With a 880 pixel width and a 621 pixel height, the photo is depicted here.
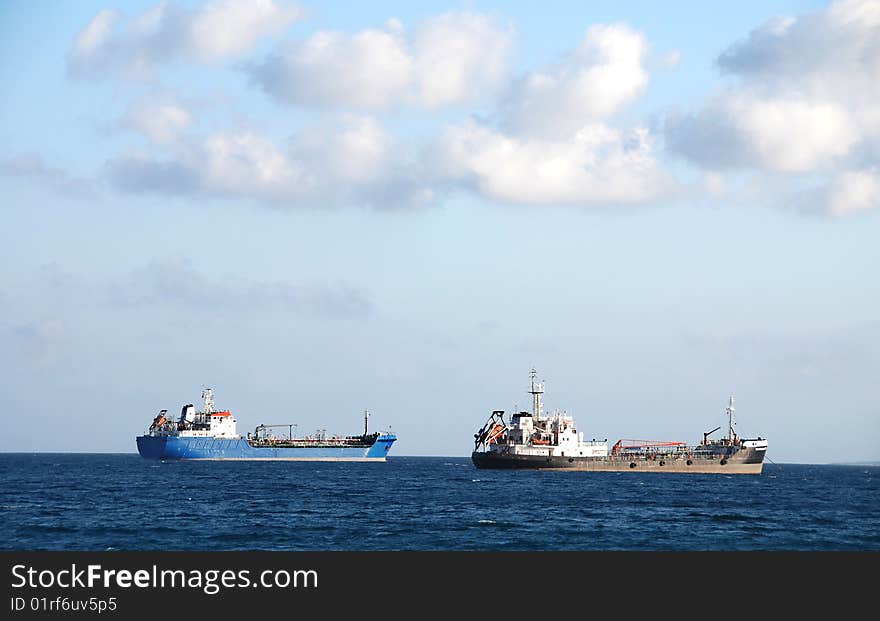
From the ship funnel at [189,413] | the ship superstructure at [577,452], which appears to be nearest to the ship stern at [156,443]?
the ship funnel at [189,413]

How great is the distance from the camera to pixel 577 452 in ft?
521

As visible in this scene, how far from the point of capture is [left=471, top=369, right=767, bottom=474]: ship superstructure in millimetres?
157750

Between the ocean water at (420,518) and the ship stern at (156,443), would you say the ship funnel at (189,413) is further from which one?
the ocean water at (420,518)

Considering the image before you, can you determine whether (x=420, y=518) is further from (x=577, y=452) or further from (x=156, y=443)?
(x=156, y=443)

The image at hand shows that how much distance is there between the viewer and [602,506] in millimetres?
88938

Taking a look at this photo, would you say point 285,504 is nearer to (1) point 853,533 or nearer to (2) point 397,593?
(1) point 853,533

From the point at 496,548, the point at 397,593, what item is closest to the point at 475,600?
the point at 397,593

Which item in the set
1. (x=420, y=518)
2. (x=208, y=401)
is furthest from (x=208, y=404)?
(x=420, y=518)

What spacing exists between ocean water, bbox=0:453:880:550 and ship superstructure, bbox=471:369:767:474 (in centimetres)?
3589

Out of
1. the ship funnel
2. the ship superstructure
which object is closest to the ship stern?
the ship funnel

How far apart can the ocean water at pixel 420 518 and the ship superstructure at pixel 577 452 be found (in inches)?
1413

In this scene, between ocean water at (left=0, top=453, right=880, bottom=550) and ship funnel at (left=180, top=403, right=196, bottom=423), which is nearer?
ocean water at (left=0, top=453, right=880, bottom=550)

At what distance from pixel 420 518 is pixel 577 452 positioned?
86385mm

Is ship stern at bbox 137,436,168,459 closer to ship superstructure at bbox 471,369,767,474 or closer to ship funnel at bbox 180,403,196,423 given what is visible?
ship funnel at bbox 180,403,196,423
